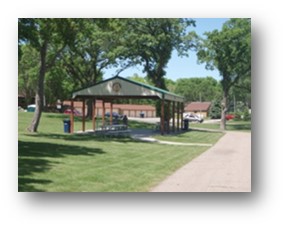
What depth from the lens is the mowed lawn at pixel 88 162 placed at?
8.38 m

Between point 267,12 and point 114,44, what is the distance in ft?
20.3

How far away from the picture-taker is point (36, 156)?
33.7ft

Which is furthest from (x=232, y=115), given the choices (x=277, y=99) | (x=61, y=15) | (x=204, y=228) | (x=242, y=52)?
(x=61, y=15)

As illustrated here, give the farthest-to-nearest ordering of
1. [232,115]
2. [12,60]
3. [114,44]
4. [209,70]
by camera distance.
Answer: [114,44]
[232,115]
[209,70]
[12,60]

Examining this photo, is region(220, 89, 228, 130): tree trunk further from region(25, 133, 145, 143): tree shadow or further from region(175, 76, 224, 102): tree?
region(25, 133, 145, 143): tree shadow

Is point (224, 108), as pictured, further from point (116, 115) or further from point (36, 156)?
point (116, 115)

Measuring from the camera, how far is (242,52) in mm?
9805

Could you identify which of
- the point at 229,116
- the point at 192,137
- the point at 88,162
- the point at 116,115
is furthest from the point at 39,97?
the point at 192,137

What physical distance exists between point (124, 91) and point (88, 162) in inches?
160

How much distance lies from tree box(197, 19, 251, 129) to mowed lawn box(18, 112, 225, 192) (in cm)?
184

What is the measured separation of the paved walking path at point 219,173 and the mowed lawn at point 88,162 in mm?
271

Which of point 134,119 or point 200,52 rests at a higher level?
point 200,52

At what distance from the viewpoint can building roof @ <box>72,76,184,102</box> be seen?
1251 cm

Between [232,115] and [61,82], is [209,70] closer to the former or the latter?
[232,115]
